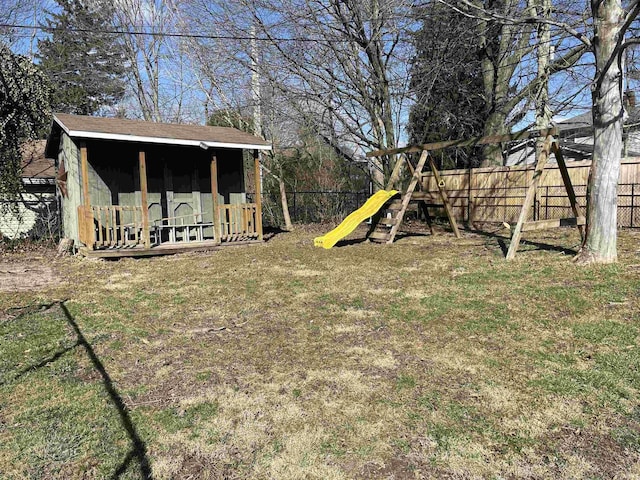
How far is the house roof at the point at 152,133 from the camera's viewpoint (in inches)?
354

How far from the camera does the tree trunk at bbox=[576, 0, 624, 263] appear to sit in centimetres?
618

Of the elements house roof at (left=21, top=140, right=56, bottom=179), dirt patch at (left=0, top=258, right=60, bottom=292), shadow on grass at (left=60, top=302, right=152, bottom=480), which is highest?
house roof at (left=21, top=140, right=56, bottom=179)

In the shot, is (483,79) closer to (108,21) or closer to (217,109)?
(217,109)

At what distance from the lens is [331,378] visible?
10.8 ft

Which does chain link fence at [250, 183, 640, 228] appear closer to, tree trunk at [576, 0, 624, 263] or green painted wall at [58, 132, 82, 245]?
tree trunk at [576, 0, 624, 263]

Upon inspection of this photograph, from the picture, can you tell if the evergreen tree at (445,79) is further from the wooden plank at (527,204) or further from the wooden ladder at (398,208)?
the wooden plank at (527,204)

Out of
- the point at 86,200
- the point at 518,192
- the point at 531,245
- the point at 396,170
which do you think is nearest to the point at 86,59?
the point at 86,200

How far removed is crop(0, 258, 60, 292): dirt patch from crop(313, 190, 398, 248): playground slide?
4849 mm

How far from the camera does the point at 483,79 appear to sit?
1484 cm

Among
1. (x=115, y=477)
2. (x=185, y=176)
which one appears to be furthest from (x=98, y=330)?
(x=185, y=176)

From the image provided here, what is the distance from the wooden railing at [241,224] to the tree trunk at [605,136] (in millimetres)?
7050

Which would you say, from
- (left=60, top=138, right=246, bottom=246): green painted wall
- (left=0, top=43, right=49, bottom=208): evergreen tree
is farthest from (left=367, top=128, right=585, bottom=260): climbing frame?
(left=0, top=43, right=49, bottom=208): evergreen tree

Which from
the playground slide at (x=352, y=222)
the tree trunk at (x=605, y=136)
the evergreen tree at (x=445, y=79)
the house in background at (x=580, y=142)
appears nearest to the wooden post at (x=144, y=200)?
the playground slide at (x=352, y=222)

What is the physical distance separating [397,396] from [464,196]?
42.5 feet
